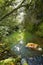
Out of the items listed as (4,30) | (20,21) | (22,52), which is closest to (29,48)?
(22,52)

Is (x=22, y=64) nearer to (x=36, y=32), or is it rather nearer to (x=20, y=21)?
(x=36, y=32)

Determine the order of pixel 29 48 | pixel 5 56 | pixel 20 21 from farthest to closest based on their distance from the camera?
pixel 20 21
pixel 29 48
pixel 5 56

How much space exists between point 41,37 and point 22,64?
8895mm

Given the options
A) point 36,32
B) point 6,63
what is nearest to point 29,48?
point 6,63

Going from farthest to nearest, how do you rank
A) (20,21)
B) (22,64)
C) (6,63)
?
(20,21) → (22,64) → (6,63)

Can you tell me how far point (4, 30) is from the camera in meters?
10.8

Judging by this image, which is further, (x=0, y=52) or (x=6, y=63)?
(x=0, y=52)

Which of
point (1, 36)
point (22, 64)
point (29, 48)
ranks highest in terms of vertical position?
point (1, 36)

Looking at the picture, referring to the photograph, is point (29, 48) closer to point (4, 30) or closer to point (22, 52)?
point (22, 52)

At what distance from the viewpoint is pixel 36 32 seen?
18.4 meters

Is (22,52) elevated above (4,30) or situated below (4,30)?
below

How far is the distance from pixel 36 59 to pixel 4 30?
2998 millimetres

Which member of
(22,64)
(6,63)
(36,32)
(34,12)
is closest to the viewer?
(6,63)

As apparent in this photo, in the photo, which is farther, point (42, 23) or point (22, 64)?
point (42, 23)
